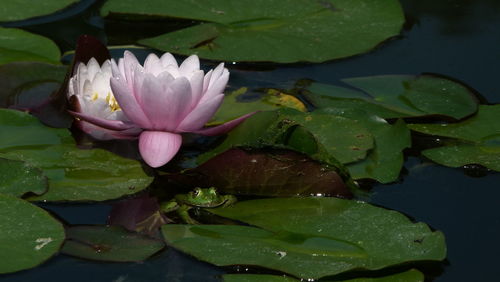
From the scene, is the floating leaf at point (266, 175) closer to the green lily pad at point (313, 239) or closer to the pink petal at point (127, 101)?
the green lily pad at point (313, 239)

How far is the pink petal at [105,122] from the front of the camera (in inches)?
91.8

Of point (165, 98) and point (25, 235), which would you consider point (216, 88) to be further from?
point (25, 235)

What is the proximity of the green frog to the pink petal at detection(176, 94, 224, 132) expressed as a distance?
177 millimetres

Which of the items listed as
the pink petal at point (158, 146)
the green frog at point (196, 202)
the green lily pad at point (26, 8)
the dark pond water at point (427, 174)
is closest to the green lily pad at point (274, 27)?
the dark pond water at point (427, 174)

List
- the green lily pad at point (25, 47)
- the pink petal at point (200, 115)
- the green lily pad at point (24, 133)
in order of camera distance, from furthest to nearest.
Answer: the green lily pad at point (25, 47)
the green lily pad at point (24, 133)
the pink petal at point (200, 115)

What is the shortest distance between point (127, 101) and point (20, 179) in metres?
0.32

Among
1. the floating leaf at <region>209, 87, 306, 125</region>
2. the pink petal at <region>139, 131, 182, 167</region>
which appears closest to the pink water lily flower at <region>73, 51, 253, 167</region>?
the pink petal at <region>139, 131, 182, 167</region>

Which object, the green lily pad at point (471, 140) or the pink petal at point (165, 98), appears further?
the green lily pad at point (471, 140)

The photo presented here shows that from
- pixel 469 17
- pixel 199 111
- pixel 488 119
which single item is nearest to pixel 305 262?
pixel 199 111

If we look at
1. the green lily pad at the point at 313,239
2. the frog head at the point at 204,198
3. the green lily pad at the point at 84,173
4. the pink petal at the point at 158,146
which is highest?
the pink petal at the point at 158,146

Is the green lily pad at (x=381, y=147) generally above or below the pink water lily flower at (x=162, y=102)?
below

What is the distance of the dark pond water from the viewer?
2023mm

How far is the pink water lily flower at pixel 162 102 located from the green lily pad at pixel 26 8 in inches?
35.9

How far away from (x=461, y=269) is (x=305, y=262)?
364 mm
